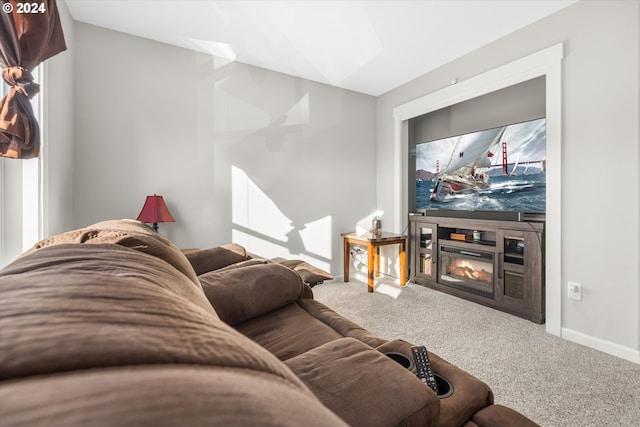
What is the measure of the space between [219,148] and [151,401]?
345cm

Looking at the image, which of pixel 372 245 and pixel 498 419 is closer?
pixel 498 419

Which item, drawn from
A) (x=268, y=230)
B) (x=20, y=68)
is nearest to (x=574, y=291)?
(x=268, y=230)

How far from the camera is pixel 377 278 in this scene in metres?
4.27

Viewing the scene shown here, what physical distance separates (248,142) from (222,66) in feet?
2.87

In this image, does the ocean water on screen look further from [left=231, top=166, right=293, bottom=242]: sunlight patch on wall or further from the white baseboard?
[left=231, top=166, right=293, bottom=242]: sunlight patch on wall

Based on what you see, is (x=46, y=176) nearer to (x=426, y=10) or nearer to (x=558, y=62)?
(x=426, y=10)

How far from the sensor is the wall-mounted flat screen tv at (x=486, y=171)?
9.79 feet

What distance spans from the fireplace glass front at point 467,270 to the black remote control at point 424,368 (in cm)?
260

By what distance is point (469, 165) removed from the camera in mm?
3592

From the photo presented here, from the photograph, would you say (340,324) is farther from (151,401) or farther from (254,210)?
(254,210)

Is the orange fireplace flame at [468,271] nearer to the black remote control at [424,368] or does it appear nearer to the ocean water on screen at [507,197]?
the ocean water on screen at [507,197]

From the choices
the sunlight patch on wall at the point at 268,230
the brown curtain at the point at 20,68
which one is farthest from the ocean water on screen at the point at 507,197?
the brown curtain at the point at 20,68

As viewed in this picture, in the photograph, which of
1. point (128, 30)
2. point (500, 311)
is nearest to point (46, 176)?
point (128, 30)

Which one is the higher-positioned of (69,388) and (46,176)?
(46,176)
